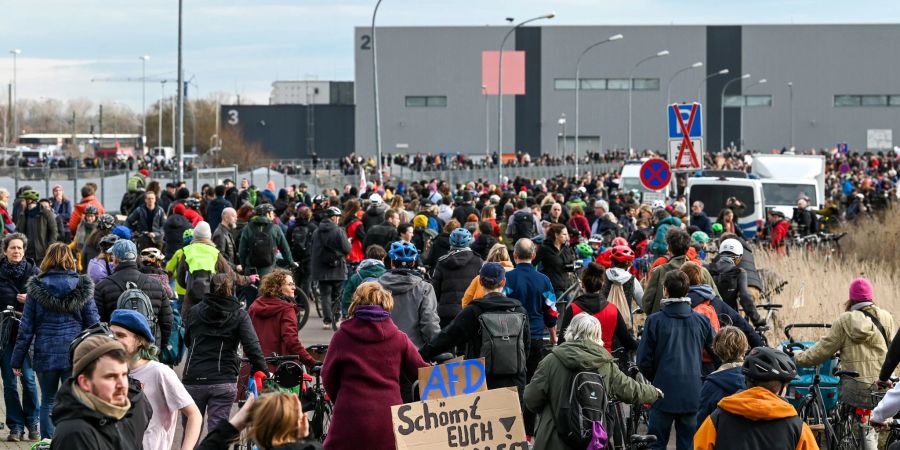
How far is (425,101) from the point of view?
309 ft

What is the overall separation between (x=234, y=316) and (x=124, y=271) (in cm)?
215

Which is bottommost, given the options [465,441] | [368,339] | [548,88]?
[465,441]

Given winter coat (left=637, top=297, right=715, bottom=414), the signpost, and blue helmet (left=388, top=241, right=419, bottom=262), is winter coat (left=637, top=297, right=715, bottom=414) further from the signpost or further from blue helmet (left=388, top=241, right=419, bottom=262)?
the signpost

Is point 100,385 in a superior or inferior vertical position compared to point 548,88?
inferior

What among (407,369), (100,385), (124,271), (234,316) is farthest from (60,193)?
(100,385)

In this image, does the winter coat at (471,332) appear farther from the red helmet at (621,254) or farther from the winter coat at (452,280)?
the red helmet at (621,254)

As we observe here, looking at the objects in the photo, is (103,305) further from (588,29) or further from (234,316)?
(588,29)

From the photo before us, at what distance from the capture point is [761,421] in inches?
256

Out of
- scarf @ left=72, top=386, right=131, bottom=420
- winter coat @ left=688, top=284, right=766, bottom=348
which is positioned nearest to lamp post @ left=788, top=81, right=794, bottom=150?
winter coat @ left=688, top=284, right=766, bottom=348

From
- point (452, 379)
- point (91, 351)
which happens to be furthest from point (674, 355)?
point (91, 351)

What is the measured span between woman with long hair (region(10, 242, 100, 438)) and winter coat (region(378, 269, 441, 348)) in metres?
2.30

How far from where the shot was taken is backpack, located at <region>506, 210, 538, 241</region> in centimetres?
1992

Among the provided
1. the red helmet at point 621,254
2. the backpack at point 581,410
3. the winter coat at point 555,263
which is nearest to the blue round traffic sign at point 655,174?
the winter coat at point 555,263

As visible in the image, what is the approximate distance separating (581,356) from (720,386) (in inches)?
35.9
